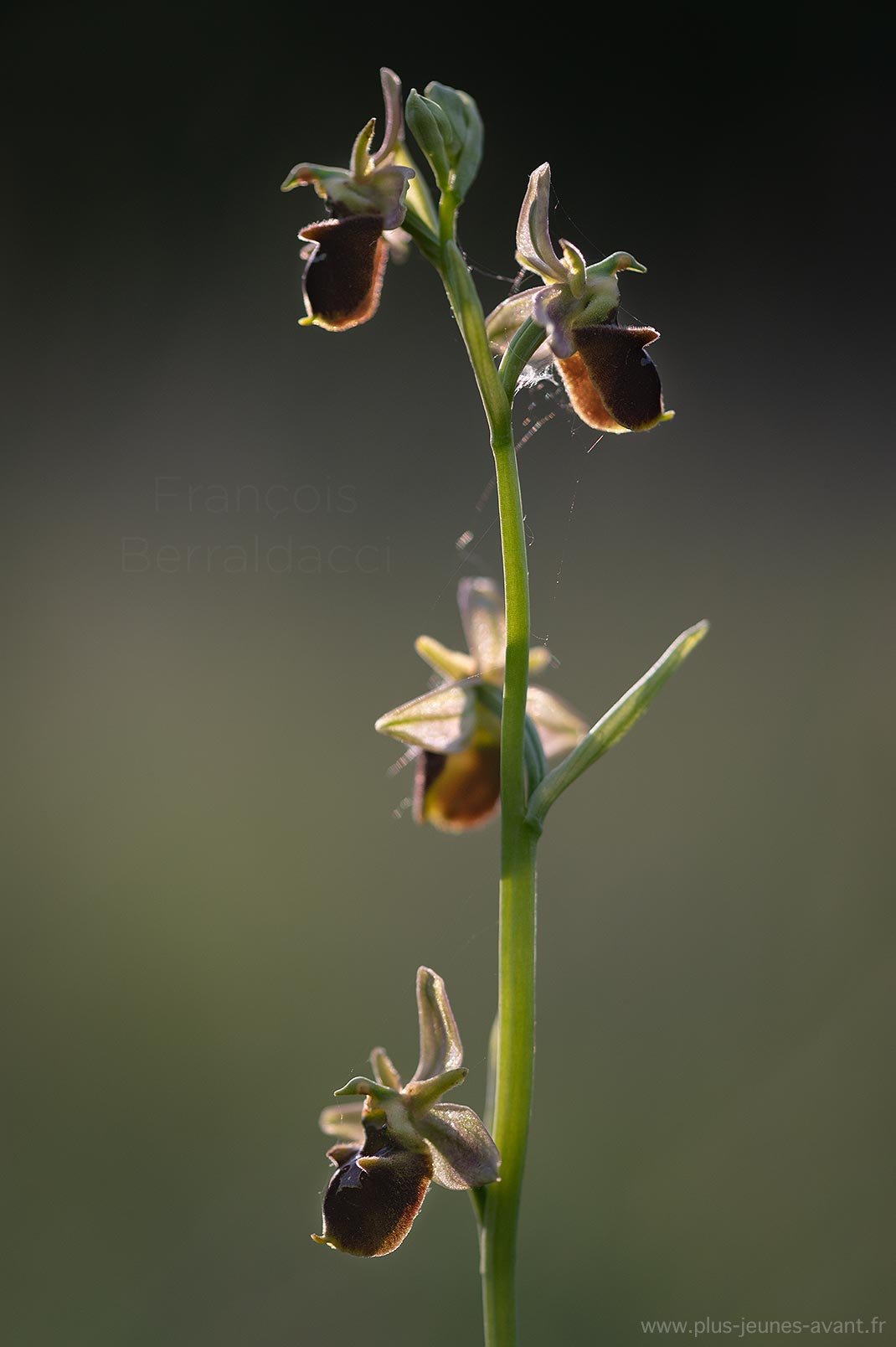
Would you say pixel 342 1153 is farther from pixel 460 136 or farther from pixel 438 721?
pixel 460 136

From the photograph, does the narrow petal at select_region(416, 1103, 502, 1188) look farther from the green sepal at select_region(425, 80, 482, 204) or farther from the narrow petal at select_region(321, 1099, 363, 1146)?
the green sepal at select_region(425, 80, 482, 204)

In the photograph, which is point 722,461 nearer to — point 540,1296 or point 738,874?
point 738,874

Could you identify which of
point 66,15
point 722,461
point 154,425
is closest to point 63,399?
point 154,425

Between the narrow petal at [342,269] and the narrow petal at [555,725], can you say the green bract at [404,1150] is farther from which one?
the narrow petal at [342,269]

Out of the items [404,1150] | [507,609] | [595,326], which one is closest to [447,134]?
[595,326]

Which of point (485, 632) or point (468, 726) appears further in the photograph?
point (485, 632)
